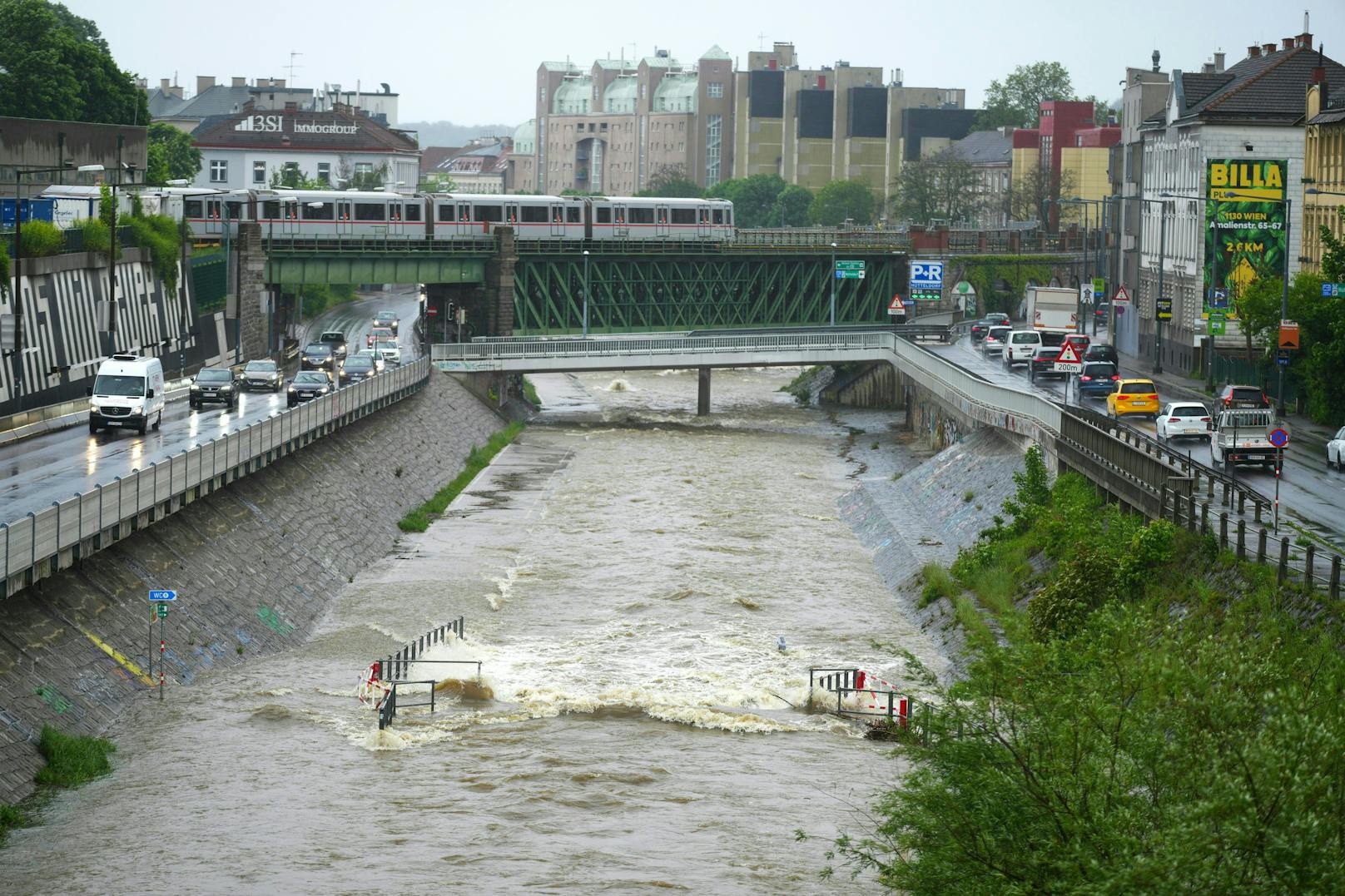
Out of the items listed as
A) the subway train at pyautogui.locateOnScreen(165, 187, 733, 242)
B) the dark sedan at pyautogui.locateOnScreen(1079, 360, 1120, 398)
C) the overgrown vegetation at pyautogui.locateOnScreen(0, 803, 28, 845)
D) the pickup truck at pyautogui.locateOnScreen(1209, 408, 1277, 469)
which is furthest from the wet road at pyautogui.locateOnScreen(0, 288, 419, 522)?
the dark sedan at pyautogui.locateOnScreen(1079, 360, 1120, 398)

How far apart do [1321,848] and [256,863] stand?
1707cm

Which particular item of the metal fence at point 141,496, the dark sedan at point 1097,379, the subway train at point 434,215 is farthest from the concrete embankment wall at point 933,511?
the subway train at point 434,215

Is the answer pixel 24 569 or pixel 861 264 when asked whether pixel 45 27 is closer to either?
pixel 861 264

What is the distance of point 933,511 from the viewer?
63.5 m

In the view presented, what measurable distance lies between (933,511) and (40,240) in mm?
32446

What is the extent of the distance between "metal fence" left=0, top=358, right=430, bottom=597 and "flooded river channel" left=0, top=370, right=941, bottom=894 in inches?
143

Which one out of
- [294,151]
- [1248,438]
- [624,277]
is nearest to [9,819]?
[1248,438]

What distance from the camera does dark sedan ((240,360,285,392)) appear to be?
7806 centimetres

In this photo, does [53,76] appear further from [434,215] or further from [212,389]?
[212,389]

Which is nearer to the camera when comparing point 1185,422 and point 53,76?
point 1185,422

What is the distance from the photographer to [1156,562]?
133ft

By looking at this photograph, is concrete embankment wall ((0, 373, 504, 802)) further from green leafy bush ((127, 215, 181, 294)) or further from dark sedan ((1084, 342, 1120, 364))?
dark sedan ((1084, 342, 1120, 364))

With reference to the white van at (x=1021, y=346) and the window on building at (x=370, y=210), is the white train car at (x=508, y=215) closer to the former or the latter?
the window on building at (x=370, y=210)

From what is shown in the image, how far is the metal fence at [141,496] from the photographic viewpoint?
116 feet
